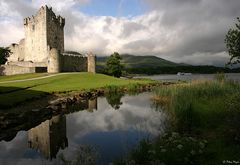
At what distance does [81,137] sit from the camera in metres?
17.8

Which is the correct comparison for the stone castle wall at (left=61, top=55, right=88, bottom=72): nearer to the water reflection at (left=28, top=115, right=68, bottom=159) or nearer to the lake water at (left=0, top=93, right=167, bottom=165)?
the lake water at (left=0, top=93, right=167, bottom=165)

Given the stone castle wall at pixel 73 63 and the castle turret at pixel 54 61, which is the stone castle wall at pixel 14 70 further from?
the stone castle wall at pixel 73 63

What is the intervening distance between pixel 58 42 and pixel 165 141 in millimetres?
71097

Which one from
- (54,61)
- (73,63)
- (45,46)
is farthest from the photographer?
(45,46)

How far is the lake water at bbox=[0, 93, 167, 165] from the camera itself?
13.6 meters

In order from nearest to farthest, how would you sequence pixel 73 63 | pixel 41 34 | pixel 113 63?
pixel 73 63 < pixel 41 34 < pixel 113 63

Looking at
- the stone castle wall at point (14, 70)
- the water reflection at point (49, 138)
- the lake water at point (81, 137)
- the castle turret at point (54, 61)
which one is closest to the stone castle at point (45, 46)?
the stone castle wall at point (14, 70)

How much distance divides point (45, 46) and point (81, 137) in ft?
196

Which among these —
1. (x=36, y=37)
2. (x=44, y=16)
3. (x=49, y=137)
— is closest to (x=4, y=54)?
(x=36, y=37)

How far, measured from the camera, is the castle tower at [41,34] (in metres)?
74.3

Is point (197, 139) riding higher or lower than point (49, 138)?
higher

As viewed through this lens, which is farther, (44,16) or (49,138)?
(44,16)

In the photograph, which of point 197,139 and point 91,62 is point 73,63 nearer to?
point 91,62

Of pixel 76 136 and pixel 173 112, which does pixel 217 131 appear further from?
pixel 76 136
